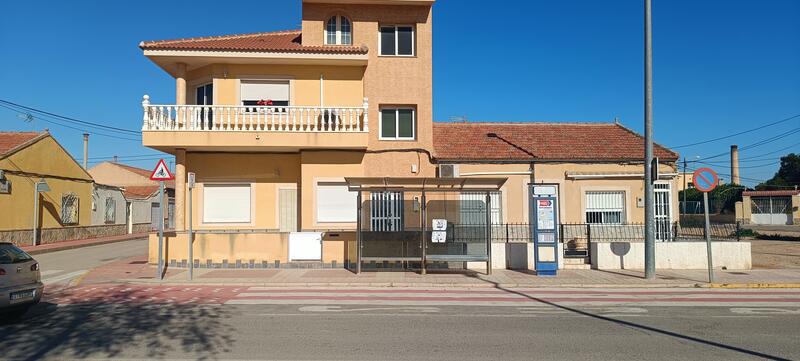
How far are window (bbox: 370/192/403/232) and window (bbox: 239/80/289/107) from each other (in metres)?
4.93

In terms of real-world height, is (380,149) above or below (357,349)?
above

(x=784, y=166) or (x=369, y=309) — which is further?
(x=784, y=166)

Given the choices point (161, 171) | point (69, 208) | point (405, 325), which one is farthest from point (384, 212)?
point (69, 208)

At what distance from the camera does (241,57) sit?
1784 cm

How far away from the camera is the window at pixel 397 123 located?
767 inches

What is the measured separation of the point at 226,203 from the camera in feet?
61.8

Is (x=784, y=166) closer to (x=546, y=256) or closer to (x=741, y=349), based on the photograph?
(x=546, y=256)

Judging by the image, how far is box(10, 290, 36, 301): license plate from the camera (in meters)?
8.72

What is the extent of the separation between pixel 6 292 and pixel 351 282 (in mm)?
7273

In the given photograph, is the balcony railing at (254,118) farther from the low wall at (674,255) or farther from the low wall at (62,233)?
the low wall at (62,233)

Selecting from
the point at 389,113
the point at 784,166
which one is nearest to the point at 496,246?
the point at 389,113

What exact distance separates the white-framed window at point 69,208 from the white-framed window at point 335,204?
19416 mm

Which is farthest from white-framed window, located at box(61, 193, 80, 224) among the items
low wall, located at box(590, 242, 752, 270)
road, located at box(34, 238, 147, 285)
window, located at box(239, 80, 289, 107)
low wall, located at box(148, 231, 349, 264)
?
low wall, located at box(590, 242, 752, 270)

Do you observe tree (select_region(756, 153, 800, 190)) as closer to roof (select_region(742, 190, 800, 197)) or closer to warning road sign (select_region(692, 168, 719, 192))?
roof (select_region(742, 190, 800, 197))
